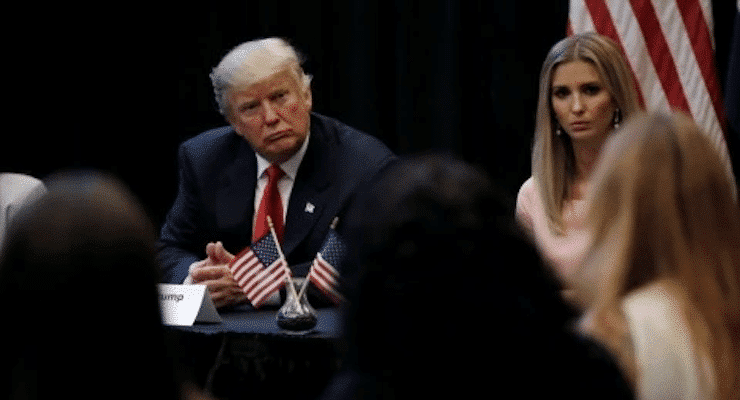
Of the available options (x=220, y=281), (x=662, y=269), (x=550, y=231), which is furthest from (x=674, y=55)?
(x=662, y=269)

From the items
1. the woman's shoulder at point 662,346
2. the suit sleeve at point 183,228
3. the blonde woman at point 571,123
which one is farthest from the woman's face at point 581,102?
the woman's shoulder at point 662,346

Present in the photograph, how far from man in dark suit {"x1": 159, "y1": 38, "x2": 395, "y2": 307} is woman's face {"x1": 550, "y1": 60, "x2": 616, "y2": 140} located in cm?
65

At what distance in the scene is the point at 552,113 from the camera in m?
4.95

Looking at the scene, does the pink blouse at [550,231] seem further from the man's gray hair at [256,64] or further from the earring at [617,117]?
the man's gray hair at [256,64]

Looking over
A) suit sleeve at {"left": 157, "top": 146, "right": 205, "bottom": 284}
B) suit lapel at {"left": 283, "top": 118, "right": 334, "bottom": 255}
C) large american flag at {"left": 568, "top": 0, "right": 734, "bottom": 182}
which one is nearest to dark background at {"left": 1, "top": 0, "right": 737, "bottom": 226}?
large american flag at {"left": 568, "top": 0, "right": 734, "bottom": 182}

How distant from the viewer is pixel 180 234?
16.9 feet

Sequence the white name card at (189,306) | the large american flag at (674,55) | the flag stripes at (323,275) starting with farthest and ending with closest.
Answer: the large american flag at (674,55)
the flag stripes at (323,275)
the white name card at (189,306)

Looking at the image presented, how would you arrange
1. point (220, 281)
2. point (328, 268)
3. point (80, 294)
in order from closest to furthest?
point (80, 294) < point (328, 268) < point (220, 281)

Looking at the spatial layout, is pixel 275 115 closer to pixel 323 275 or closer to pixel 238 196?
pixel 238 196

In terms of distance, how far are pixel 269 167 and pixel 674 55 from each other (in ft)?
5.24

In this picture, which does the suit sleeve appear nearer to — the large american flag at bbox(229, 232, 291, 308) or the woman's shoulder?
the large american flag at bbox(229, 232, 291, 308)

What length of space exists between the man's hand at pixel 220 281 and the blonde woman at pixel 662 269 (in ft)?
7.72

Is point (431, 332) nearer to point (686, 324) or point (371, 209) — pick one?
point (371, 209)

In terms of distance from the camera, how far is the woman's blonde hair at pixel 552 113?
4844 mm
